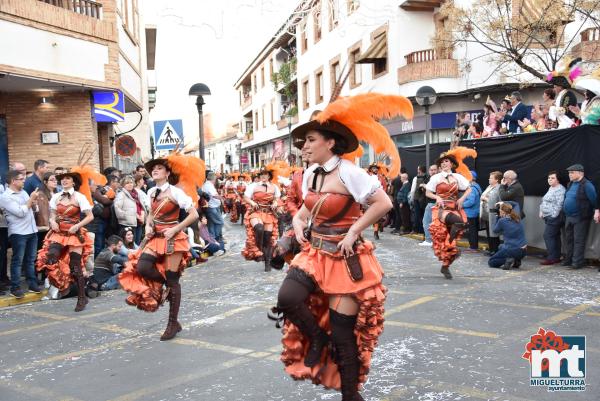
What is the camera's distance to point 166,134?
1341cm

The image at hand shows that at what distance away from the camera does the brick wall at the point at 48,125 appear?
14.6 metres

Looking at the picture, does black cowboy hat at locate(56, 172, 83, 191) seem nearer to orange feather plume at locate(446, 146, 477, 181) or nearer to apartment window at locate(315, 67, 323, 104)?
orange feather plume at locate(446, 146, 477, 181)

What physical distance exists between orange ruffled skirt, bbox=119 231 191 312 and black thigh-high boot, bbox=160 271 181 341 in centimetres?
9

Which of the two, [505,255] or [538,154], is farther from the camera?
[538,154]

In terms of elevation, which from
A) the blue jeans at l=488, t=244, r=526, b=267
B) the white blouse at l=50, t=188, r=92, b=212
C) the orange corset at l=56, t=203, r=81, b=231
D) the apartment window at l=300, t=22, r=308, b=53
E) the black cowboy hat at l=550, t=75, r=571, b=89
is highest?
the apartment window at l=300, t=22, r=308, b=53

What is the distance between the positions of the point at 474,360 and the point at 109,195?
831 centimetres

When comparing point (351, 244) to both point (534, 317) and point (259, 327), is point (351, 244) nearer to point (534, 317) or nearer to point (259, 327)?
point (259, 327)

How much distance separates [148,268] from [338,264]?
298 centimetres

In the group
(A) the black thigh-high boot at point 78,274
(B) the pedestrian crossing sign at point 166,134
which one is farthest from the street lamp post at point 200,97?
(A) the black thigh-high boot at point 78,274

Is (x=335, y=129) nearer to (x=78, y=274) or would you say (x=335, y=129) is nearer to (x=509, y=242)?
(x=78, y=274)

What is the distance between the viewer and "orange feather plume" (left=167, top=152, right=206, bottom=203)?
7.09m

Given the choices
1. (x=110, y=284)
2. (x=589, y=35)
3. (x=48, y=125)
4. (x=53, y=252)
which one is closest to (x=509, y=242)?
(x=110, y=284)

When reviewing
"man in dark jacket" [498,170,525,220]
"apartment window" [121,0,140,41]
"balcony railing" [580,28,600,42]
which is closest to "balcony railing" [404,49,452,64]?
"balcony railing" [580,28,600,42]

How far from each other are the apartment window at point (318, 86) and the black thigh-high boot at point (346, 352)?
28.7 m
